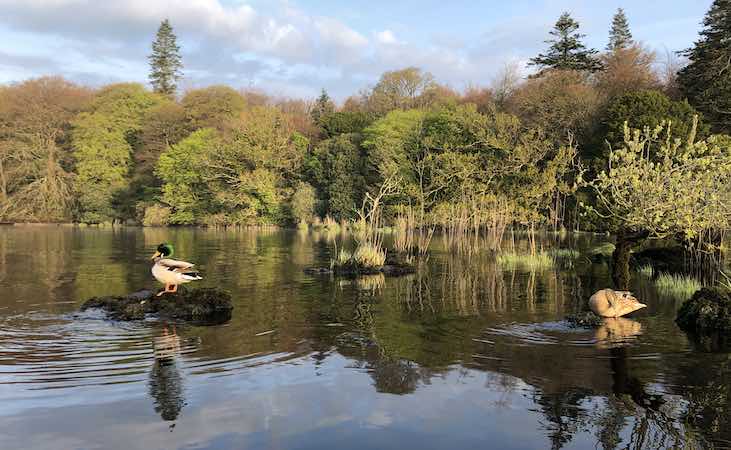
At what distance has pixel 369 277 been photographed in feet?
69.2

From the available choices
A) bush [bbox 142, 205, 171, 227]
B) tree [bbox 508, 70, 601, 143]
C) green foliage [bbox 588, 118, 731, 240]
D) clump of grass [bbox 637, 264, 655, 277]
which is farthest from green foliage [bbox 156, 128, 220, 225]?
green foliage [bbox 588, 118, 731, 240]

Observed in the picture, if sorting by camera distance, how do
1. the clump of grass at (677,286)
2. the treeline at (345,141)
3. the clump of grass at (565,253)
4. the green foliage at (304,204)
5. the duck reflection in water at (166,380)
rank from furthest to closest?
the green foliage at (304,204)
the treeline at (345,141)
the clump of grass at (565,253)
the clump of grass at (677,286)
the duck reflection in water at (166,380)

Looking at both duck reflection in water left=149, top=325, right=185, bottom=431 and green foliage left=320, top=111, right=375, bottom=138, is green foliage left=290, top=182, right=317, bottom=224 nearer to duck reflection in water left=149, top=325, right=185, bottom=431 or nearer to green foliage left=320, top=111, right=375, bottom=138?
green foliage left=320, top=111, right=375, bottom=138

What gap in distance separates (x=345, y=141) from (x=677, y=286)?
46.2 m

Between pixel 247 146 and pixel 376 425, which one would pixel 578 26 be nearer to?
pixel 247 146

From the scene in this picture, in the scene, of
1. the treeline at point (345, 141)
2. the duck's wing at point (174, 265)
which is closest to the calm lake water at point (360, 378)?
the duck's wing at point (174, 265)

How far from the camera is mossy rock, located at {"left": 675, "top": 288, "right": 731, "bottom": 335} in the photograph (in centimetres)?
1145

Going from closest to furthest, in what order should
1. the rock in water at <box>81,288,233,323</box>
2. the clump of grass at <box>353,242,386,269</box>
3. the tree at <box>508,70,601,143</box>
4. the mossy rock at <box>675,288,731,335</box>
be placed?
the mossy rock at <box>675,288,731,335</box> → the rock in water at <box>81,288,233,323</box> → the clump of grass at <box>353,242,386,269</box> → the tree at <box>508,70,601,143</box>

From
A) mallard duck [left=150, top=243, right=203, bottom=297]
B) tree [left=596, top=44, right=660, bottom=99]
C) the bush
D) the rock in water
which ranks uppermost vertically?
tree [left=596, top=44, right=660, bottom=99]

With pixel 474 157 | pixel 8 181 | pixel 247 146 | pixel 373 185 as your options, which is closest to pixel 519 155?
pixel 474 157

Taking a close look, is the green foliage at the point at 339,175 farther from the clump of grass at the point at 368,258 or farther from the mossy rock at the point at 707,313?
the mossy rock at the point at 707,313

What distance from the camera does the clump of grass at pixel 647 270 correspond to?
67.6 feet

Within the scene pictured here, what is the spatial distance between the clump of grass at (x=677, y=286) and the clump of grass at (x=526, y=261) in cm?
534

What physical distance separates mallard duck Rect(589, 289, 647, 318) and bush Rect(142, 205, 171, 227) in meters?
60.3
